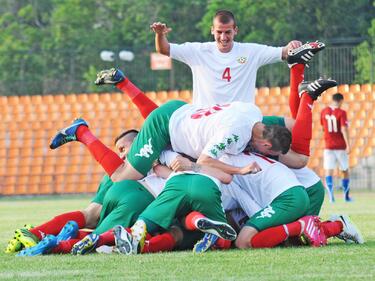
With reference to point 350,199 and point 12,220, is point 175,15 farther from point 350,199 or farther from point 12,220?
point 12,220

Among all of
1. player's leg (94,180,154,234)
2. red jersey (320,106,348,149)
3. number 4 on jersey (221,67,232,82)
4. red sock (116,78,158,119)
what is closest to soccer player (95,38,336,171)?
red sock (116,78,158,119)

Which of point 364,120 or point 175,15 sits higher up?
point 175,15

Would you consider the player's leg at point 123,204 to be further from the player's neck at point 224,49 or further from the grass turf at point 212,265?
the player's neck at point 224,49

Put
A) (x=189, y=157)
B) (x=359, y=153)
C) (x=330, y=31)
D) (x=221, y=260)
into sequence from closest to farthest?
(x=221, y=260)
(x=189, y=157)
(x=359, y=153)
(x=330, y=31)

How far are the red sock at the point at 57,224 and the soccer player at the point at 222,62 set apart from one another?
5.97 ft

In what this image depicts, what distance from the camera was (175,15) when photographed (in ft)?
139

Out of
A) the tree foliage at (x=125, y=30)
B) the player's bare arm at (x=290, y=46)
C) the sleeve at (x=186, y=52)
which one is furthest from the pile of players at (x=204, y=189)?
the tree foliage at (x=125, y=30)

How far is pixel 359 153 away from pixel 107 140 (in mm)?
5933

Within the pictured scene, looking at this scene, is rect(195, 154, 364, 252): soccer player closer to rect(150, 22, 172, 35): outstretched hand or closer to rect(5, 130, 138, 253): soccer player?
rect(5, 130, 138, 253): soccer player

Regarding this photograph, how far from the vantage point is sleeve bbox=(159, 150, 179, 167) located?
33.1ft

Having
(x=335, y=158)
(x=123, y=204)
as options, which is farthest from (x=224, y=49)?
(x=335, y=158)

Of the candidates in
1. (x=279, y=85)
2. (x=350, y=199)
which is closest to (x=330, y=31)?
(x=279, y=85)

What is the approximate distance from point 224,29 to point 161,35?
24.2 inches

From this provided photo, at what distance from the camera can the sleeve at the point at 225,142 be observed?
374 inches
